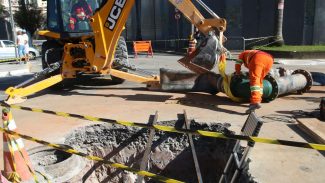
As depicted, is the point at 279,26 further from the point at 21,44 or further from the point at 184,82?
the point at 21,44

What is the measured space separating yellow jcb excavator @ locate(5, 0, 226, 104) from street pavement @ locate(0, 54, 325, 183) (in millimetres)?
520

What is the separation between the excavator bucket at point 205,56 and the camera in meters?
7.98

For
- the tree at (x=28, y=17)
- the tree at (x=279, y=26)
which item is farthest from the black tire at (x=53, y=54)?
the tree at (x=28, y=17)

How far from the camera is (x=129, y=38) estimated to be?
32375 mm

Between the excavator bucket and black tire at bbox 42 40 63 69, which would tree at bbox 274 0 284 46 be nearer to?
the excavator bucket

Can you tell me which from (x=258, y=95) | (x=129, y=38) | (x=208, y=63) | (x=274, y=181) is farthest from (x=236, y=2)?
(x=274, y=181)

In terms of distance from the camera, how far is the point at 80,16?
9.93 meters

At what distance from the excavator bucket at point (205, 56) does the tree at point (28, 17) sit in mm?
32981

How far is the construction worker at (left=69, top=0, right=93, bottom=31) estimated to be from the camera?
9.86m

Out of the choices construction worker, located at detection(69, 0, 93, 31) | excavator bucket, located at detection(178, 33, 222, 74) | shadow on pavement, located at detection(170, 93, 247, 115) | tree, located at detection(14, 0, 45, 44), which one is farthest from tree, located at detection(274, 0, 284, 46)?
tree, located at detection(14, 0, 45, 44)

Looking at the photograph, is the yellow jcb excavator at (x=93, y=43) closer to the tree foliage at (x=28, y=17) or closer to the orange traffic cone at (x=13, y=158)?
the orange traffic cone at (x=13, y=158)

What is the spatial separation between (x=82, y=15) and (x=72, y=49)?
3.22 feet

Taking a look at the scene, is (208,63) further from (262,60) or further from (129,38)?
(129,38)

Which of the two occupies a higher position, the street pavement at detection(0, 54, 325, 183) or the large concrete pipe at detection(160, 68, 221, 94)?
the large concrete pipe at detection(160, 68, 221, 94)
